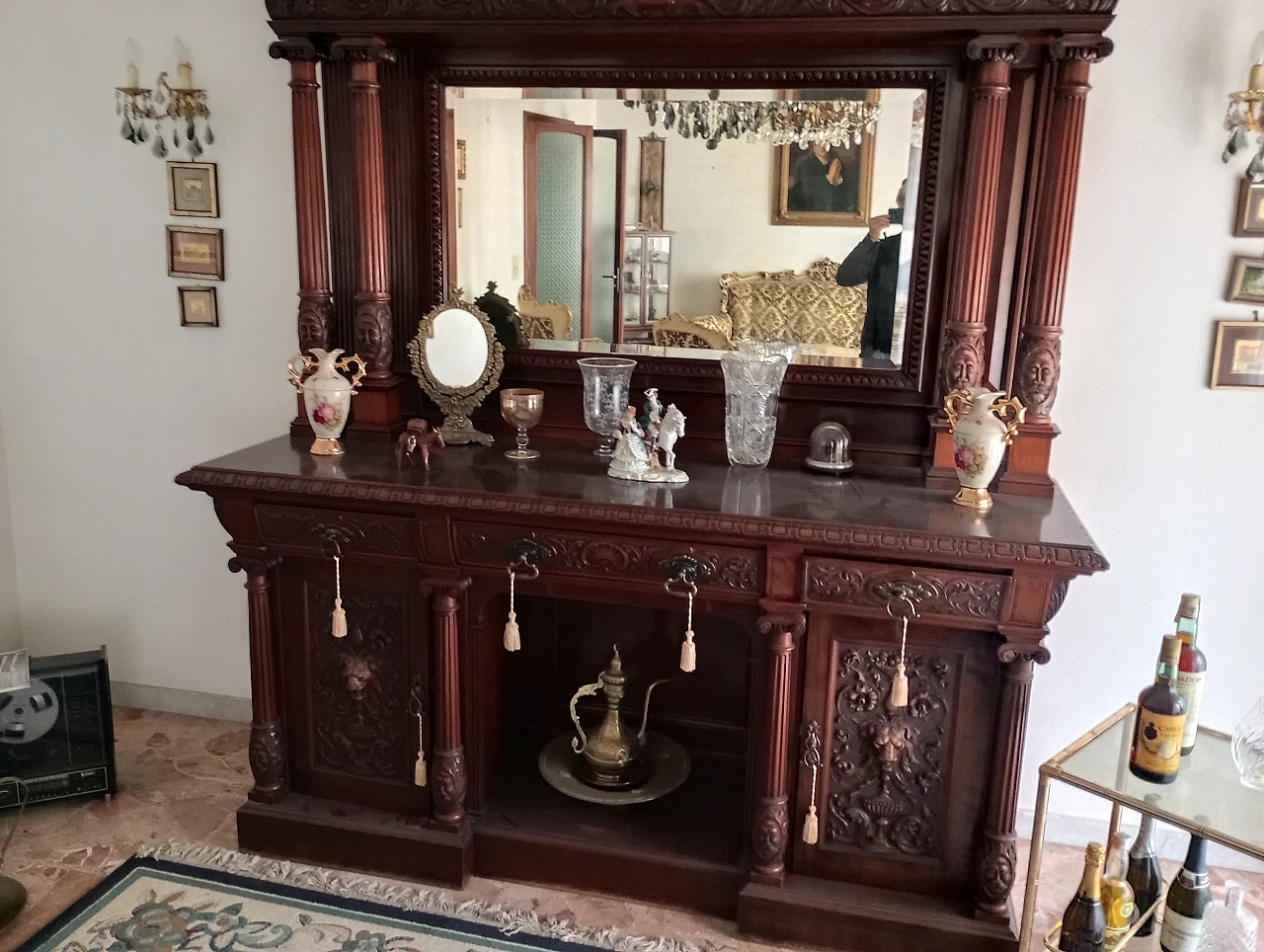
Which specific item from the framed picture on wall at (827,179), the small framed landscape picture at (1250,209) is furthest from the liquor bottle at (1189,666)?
the framed picture on wall at (827,179)

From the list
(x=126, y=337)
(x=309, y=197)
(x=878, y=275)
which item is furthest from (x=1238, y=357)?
(x=126, y=337)

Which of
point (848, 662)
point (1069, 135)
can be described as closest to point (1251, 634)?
point (848, 662)

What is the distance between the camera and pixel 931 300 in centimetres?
208

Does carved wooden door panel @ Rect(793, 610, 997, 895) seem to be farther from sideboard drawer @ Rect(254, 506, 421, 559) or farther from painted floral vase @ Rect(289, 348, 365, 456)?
painted floral vase @ Rect(289, 348, 365, 456)

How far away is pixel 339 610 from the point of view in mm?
2041

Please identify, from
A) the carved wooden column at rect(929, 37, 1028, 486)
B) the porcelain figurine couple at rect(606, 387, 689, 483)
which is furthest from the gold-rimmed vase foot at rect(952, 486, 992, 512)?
the porcelain figurine couple at rect(606, 387, 689, 483)

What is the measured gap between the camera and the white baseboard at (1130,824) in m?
2.31

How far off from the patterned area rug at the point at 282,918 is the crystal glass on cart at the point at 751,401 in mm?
1029

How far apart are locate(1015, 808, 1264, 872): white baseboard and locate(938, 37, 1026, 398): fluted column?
1124mm

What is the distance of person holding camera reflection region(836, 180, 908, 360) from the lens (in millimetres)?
2080

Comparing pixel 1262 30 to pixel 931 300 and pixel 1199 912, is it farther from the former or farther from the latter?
pixel 1199 912

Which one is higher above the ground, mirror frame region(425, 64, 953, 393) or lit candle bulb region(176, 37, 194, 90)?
lit candle bulb region(176, 37, 194, 90)

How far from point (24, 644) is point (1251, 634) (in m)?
3.28

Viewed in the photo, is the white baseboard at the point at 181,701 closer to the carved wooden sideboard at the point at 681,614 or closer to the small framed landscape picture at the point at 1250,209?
the carved wooden sideboard at the point at 681,614
